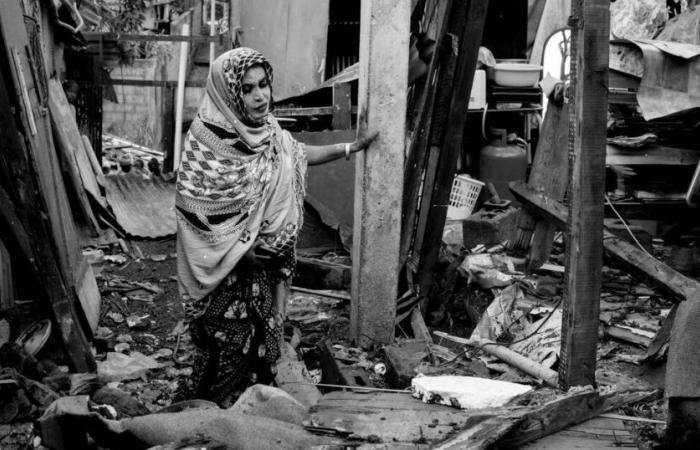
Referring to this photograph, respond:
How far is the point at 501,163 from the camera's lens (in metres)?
10.1

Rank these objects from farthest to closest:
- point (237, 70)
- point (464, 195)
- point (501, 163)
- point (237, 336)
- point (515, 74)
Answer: point (515, 74) → point (501, 163) → point (464, 195) → point (237, 336) → point (237, 70)

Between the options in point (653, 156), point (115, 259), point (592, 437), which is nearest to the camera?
point (592, 437)

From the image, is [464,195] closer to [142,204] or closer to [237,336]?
[142,204]

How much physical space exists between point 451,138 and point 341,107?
9.33 ft

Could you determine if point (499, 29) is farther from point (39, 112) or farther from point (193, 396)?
point (193, 396)

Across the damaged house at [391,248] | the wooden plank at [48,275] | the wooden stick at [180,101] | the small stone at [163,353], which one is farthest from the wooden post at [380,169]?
the wooden stick at [180,101]

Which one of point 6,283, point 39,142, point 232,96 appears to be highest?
point 232,96

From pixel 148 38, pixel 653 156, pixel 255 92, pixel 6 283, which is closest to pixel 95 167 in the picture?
pixel 148 38

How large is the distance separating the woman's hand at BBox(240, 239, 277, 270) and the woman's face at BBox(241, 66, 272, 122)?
65 cm

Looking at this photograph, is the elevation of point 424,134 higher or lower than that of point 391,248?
higher

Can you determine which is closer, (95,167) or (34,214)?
(34,214)

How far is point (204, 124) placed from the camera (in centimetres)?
450

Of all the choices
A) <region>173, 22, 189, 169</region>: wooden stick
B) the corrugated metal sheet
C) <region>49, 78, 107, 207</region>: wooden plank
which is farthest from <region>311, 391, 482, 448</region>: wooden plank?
<region>173, 22, 189, 169</region>: wooden stick

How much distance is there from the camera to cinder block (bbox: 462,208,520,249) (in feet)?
27.3
